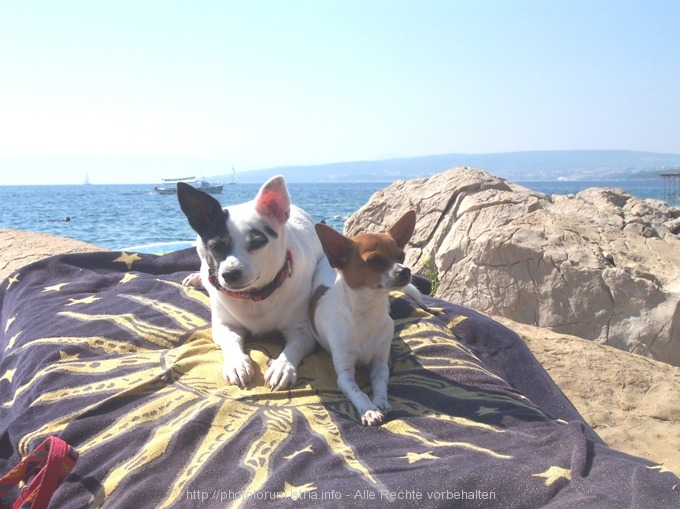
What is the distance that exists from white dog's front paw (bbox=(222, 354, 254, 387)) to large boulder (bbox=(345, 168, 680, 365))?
3199mm

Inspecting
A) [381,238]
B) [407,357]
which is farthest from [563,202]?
[381,238]

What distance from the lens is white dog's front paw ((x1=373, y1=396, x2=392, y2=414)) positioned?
10.1ft

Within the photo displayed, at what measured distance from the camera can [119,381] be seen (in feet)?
10.8

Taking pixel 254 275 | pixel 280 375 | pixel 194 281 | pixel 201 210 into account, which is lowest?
pixel 280 375

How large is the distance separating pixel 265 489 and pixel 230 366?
1.06 meters

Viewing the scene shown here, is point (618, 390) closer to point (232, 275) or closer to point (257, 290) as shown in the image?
point (257, 290)

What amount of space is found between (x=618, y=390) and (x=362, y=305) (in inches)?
92.3

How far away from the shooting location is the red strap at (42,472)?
2.43 meters

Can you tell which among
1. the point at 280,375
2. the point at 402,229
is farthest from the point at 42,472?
the point at 402,229

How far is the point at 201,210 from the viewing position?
11.0 ft

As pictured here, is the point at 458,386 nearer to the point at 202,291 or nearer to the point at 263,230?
the point at 263,230

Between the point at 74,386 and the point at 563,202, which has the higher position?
the point at 563,202

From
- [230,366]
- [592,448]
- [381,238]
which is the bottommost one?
[592,448]

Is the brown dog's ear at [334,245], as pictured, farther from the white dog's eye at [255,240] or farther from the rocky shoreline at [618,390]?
the rocky shoreline at [618,390]
